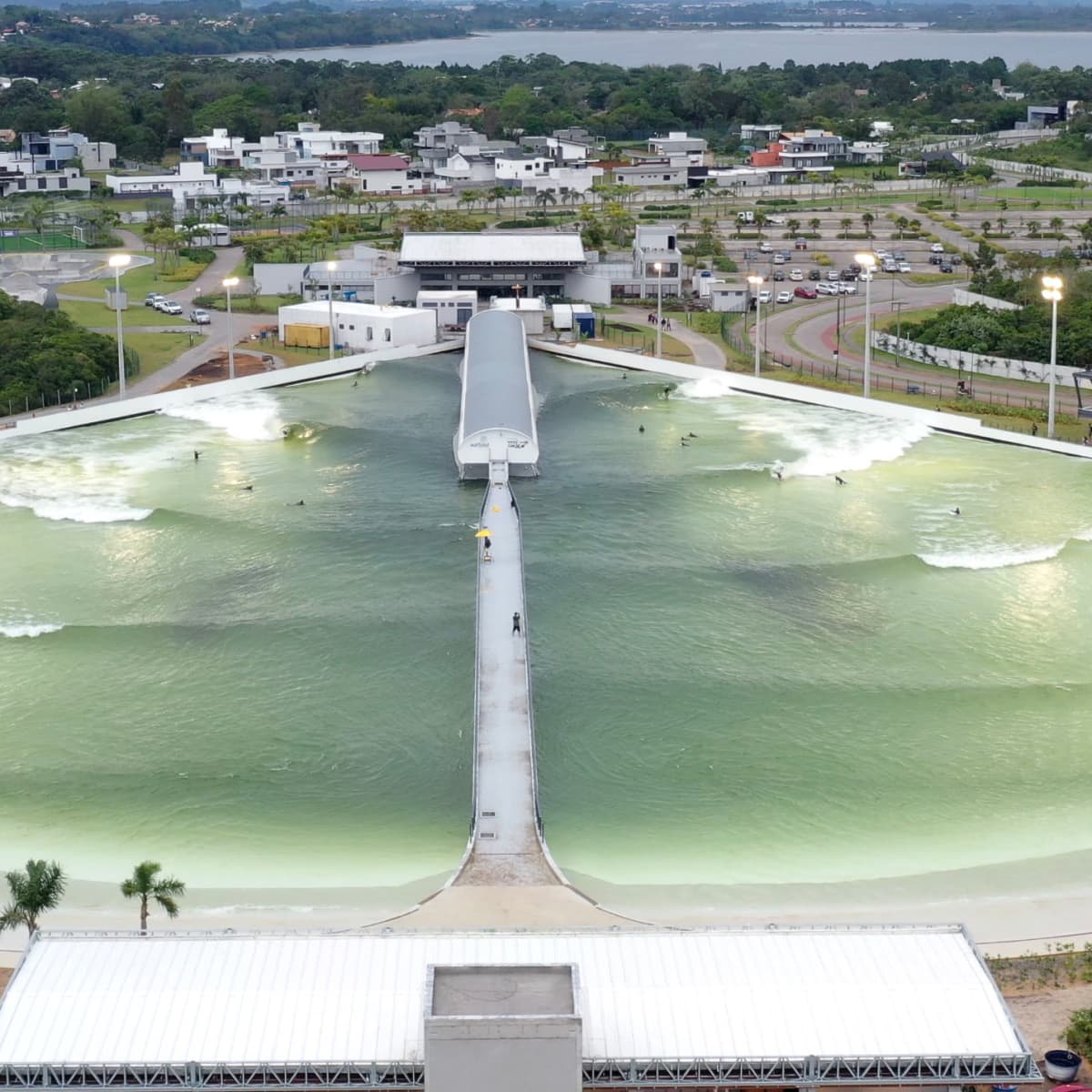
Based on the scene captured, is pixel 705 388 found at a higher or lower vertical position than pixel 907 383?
higher

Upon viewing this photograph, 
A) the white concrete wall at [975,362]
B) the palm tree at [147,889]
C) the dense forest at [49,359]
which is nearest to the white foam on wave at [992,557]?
the white concrete wall at [975,362]

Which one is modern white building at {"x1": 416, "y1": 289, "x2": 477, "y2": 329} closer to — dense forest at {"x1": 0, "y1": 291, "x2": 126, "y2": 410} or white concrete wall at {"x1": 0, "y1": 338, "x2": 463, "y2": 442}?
white concrete wall at {"x1": 0, "y1": 338, "x2": 463, "y2": 442}

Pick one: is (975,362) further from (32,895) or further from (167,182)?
(167,182)

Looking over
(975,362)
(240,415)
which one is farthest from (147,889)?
(975,362)

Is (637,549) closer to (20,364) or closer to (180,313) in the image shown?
(20,364)

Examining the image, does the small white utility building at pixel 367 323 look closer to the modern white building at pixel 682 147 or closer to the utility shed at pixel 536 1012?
the utility shed at pixel 536 1012
